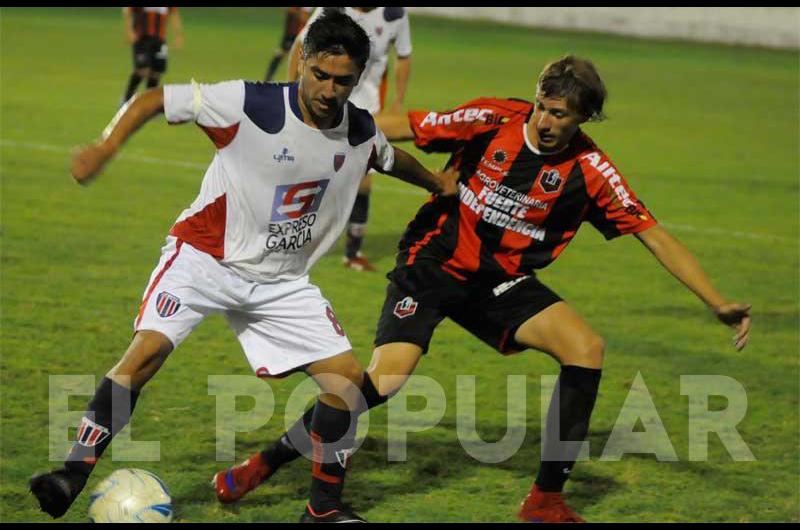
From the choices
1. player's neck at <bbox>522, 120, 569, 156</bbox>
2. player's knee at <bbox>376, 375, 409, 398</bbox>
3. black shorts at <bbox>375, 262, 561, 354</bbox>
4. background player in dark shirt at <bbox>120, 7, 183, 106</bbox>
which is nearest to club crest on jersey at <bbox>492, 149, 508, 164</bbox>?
player's neck at <bbox>522, 120, 569, 156</bbox>

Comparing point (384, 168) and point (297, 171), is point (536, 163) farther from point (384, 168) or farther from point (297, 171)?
point (297, 171)

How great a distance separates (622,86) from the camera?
913 inches

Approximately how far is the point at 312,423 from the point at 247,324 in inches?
18.6

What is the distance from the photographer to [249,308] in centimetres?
489

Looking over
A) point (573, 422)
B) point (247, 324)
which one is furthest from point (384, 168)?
point (573, 422)

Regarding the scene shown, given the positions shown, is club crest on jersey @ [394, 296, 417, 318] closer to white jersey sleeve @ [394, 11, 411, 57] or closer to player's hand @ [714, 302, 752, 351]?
player's hand @ [714, 302, 752, 351]

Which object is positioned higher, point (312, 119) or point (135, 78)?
point (312, 119)

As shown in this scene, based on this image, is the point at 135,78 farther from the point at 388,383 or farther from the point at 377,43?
the point at 388,383

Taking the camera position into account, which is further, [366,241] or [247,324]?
[366,241]

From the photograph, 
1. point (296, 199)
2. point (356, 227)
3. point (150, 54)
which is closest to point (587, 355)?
point (296, 199)

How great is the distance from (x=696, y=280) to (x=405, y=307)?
122cm

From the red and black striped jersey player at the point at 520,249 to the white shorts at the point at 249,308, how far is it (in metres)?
0.42
